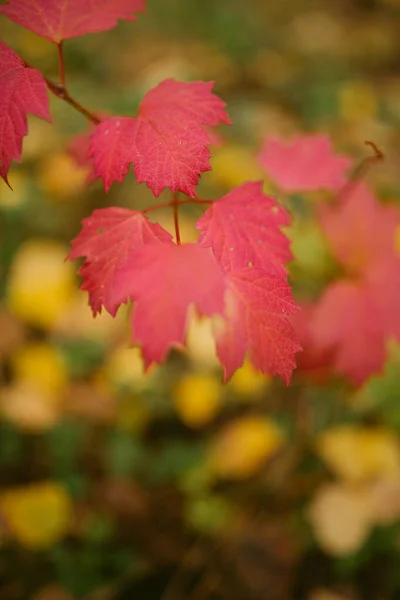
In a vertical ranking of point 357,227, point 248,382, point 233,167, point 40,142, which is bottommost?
point 248,382

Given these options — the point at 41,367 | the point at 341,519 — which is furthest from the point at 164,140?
the point at 41,367

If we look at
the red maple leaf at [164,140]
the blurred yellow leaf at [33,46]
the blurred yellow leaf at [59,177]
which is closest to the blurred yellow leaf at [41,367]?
the blurred yellow leaf at [59,177]

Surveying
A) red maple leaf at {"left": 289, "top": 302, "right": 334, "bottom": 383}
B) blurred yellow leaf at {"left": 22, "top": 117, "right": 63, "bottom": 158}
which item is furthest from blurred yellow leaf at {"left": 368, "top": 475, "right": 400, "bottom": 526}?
blurred yellow leaf at {"left": 22, "top": 117, "right": 63, "bottom": 158}

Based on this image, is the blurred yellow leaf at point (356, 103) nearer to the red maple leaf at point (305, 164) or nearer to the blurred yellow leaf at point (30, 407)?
Answer: the red maple leaf at point (305, 164)

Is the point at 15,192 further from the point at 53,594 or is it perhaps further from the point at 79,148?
the point at 53,594

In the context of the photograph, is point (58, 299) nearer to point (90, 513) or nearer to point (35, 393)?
point (35, 393)

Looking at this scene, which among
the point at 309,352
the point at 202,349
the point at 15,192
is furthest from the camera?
the point at 15,192
